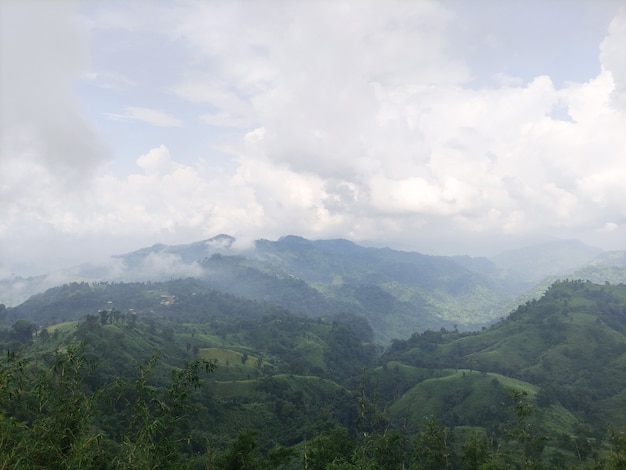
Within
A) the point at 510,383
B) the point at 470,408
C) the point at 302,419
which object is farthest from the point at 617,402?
the point at 302,419

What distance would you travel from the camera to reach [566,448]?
10606cm

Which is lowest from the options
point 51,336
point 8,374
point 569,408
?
point 569,408

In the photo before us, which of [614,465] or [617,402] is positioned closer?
[614,465]

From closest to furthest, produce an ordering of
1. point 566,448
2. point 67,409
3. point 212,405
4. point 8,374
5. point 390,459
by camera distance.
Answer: point 8,374 < point 67,409 < point 390,459 < point 566,448 < point 212,405

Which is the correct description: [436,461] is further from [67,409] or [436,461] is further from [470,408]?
[470,408]

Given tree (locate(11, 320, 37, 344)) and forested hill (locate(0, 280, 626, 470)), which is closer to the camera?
forested hill (locate(0, 280, 626, 470))

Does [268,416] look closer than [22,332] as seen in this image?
Yes

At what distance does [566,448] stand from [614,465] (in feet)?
309

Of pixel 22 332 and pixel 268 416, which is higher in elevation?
pixel 22 332

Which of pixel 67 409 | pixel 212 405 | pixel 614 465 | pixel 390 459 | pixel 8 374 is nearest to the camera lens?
pixel 8 374

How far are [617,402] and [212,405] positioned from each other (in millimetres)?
165379

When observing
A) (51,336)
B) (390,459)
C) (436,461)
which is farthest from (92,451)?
(51,336)

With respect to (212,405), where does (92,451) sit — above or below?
above

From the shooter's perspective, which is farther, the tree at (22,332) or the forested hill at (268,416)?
the tree at (22,332)
